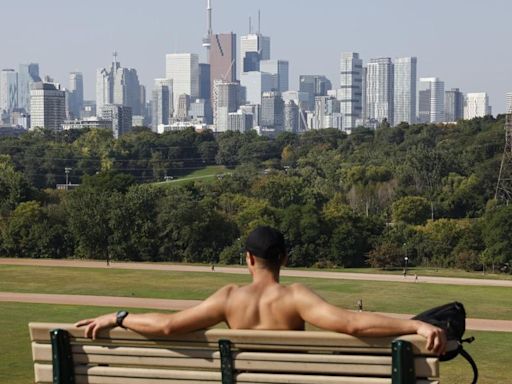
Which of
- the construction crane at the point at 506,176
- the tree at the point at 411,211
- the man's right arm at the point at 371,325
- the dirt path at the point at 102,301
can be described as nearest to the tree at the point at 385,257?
the tree at the point at 411,211

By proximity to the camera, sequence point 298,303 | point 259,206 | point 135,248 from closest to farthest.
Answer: point 298,303 < point 135,248 < point 259,206

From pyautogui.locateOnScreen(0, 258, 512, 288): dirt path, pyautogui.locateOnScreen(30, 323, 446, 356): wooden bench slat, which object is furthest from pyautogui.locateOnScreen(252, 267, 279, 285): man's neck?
pyautogui.locateOnScreen(0, 258, 512, 288): dirt path

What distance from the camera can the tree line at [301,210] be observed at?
5231 centimetres

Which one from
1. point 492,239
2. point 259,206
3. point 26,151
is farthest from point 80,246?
point 26,151

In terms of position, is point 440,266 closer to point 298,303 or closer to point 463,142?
point 463,142

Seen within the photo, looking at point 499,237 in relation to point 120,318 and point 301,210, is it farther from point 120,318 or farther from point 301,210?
point 120,318

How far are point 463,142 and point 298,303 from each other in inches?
3441

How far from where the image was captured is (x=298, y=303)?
4770 mm

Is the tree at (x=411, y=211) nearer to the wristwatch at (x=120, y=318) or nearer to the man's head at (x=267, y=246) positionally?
the man's head at (x=267, y=246)

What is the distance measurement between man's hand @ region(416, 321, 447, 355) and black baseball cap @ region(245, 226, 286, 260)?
0.86 meters

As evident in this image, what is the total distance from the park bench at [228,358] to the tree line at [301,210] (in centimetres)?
4571

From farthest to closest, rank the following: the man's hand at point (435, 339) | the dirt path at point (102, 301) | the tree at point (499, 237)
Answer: the tree at point (499, 237) < the dirt path at point (102, 301) < the man's hand at point (435, 339)

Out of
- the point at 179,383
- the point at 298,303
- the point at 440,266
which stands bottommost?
the point at 440,266

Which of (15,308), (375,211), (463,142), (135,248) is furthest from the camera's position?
(463,142)
